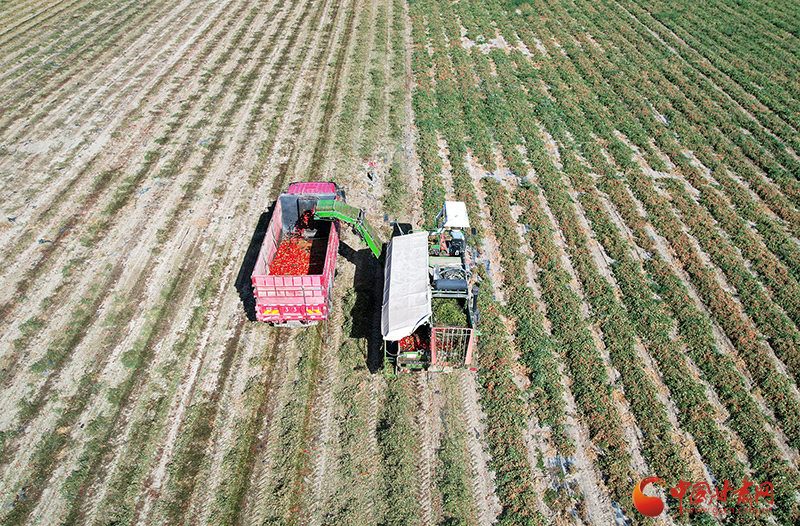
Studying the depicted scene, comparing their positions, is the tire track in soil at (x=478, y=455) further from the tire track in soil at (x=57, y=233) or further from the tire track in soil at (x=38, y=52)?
the tire track in soil at (x=38, y=52)

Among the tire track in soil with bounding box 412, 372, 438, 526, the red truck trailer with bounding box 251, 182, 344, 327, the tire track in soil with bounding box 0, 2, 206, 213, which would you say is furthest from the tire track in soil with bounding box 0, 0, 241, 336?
the tire track in soil with bounding box 412, 372, 438, 526

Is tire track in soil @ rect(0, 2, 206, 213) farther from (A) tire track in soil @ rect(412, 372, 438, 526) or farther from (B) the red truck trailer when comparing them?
(A) tire track in soil @ rect(412, 372, 438, 526)

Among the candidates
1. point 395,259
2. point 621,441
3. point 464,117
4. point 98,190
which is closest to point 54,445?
point 395,259

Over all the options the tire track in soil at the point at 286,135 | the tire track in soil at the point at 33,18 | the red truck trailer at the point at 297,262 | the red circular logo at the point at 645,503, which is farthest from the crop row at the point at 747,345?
the tire track in soil at the point at 33,18

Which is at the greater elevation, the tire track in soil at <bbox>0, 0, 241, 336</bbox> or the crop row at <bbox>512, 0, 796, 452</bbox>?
the crop row at <bbox>512, 0, 796, 452</bbox>

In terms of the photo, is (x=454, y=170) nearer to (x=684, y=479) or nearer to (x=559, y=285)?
(x=559, y=285)
